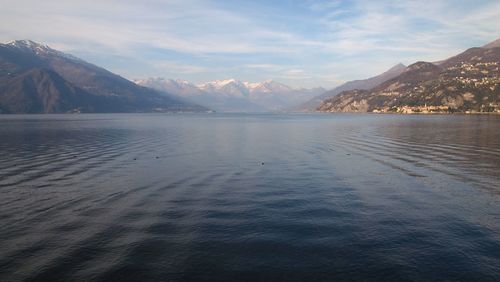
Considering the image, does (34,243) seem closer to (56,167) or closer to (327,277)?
(327,277)

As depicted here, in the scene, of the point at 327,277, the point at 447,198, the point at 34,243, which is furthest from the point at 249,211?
the point at 447,198

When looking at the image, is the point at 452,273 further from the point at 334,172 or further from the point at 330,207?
the point at 334,172

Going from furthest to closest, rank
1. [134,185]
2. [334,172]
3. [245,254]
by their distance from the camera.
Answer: [334,172], [134,185], [245,254]

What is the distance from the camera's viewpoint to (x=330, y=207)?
36.1 m

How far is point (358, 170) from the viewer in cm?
5703

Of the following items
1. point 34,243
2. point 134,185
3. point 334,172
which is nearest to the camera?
point 34,243

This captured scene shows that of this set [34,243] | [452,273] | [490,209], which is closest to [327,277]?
[452,273]

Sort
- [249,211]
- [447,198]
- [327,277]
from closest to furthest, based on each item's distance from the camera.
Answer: [327,277]
[249,211]
[447,198]

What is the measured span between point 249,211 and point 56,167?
39.2 m

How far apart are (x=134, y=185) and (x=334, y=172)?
28.1 m

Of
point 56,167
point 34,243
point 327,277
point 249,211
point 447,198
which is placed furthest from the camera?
point 56,167

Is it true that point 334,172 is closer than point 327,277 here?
No

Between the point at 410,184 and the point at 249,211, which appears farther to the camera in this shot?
the point at 410,184

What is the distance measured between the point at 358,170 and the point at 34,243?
44045 millimetres
